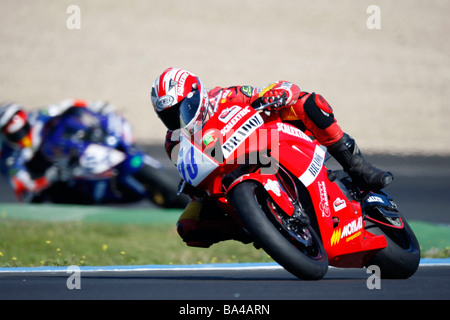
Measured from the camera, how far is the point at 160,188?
10.6 m

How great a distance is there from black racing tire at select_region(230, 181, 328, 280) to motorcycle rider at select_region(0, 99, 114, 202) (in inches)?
299

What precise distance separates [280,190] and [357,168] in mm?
918

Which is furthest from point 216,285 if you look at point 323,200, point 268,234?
point 323,200

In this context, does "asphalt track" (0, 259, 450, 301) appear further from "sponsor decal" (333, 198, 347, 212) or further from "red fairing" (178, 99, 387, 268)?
"sponsor decal" (333, 198, 347, 212)

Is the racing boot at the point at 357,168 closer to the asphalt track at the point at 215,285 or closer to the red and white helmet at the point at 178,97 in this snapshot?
the asphalt track at the point at 215,285

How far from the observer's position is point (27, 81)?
2098cm

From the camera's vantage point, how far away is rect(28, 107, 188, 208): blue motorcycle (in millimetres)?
10914

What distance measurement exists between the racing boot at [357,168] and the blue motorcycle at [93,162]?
5.64 m

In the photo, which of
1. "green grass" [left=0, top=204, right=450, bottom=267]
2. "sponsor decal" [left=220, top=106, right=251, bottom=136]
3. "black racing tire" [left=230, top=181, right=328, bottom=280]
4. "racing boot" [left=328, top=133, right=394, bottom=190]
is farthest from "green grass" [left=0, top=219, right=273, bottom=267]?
"black racing tire" [left=230, top=181, right=328, bottom=280]

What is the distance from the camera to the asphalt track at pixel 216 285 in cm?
412
